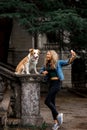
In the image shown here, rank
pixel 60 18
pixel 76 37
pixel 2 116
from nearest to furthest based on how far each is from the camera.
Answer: pixel 2 116
pixel 60 18
pixel 76 37

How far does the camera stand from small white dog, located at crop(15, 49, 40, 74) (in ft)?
36.7

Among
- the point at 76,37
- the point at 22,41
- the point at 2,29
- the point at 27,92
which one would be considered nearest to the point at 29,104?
the point at 27,92

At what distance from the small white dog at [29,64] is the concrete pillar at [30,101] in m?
0.44

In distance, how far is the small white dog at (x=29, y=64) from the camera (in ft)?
36.7

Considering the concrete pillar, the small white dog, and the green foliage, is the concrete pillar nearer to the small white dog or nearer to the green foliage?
the small white dog

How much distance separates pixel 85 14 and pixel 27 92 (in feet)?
28.0

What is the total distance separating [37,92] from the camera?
1086 cm

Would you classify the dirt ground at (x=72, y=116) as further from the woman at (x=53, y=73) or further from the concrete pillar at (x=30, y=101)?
the woman at (x=53, y=73)

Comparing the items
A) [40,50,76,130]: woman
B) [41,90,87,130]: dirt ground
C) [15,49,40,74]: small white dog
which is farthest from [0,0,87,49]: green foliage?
[40,50,76,130]: woman

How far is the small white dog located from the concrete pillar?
436 mm

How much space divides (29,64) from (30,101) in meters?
1.11

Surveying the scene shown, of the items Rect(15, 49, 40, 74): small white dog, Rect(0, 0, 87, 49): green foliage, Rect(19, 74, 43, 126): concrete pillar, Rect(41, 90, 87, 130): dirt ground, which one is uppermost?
Rect(0, 0, 87, 49): green foliage

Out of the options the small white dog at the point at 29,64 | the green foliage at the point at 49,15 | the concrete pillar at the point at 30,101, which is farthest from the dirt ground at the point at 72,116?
the green foliage at the point at 49,15

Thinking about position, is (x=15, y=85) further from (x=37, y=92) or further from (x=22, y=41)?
(x=22, y=41)
